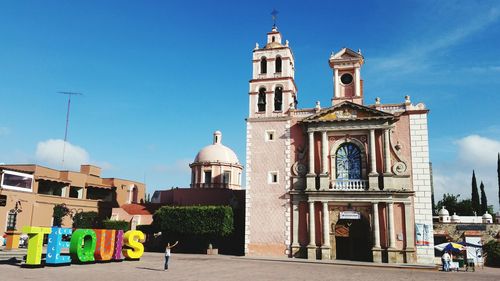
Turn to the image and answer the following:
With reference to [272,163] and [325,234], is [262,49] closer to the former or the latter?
[272,163]

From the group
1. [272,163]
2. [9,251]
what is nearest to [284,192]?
[272,163]

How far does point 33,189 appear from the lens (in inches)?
1767

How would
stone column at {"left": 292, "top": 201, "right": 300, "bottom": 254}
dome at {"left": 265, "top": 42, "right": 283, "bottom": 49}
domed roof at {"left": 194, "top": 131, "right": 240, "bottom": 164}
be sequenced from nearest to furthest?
stone column at {"left": 292, "top": 201, "right": 300, "bottom": 254} < dome at {"left": 265, "top": 42, "right": 283, "bottom": 49} < domed roof at {"left": 194, "top": 131, "right": 240, "bottom": 164}

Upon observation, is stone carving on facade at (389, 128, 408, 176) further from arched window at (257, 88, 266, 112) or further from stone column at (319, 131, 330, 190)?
arched window at (257, 88, 266, 112)

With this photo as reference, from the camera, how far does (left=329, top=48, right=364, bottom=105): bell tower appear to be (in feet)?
116

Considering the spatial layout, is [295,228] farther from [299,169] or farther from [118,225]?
[118,225]

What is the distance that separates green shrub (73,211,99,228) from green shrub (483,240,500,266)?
41.1m

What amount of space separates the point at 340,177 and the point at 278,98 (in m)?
9.04

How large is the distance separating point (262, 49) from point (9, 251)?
27040 mm

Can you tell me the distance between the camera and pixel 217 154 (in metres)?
52.5

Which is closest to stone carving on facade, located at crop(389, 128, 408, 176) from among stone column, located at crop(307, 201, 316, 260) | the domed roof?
stone column, located at crop(307, 201, 316, 260)

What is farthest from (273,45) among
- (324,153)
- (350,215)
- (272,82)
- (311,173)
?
(350,215)

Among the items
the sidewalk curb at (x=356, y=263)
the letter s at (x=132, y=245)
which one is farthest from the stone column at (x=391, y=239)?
the letter s at (x=132, y=245)

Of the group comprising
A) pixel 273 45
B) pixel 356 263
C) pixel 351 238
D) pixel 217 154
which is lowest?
pixel 356 263
